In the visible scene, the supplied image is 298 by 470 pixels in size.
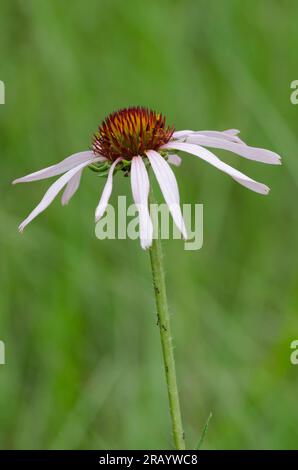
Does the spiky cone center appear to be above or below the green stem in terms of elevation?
above

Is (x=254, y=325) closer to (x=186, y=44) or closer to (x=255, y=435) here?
(x=255, y=435)

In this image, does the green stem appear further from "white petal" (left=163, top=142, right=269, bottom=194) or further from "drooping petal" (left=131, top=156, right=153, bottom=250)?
"white petal" (left=163, top=142, right=269, bottom=194)

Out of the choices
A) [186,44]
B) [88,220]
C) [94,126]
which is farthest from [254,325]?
[186,44]

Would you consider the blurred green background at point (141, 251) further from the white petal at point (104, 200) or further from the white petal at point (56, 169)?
the white petal at point (104, 200)

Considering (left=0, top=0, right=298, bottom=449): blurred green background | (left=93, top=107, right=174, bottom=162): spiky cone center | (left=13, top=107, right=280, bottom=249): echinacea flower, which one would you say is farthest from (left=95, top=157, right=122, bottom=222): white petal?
(left=0, top=0, right=298, bottom=449): blurred green background

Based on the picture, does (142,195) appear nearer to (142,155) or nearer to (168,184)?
(168,184)

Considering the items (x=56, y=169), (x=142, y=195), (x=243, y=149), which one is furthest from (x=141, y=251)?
(x=142, y=195)
